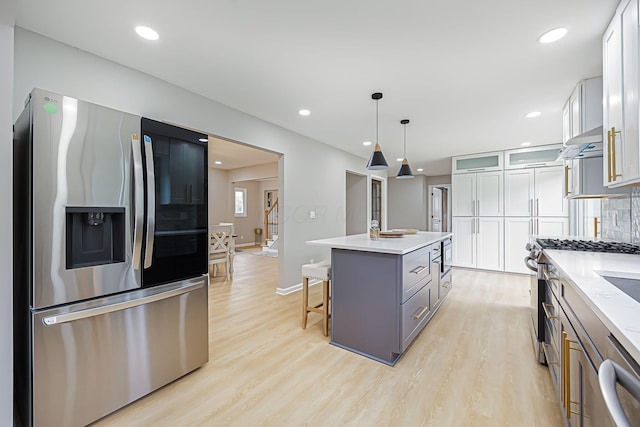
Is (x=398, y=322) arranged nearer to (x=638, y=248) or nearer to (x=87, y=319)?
(x=638, y=248)

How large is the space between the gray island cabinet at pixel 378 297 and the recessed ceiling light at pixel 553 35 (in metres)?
1.74

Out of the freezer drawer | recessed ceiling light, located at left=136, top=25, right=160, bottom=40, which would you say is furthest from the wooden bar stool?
recessed ceiling light, located at left=136, top=25, right=160, bottom=40

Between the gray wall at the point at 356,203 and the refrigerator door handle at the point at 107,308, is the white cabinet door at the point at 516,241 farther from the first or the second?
the refrigerator door handle at the point at 107,308

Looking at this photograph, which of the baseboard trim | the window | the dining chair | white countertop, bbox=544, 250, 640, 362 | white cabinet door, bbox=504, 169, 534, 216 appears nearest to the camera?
white countertop, bbox=544, 250, 640, 362

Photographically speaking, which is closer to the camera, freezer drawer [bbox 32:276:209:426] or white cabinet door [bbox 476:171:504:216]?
freezer drawer [bbox 32:276:209:426]

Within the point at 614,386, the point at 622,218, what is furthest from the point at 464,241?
the point at 614,386

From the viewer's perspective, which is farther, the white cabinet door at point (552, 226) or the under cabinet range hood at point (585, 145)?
the white cabinet door at point (552, 226)

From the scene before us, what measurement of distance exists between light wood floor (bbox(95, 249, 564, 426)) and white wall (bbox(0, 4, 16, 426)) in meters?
0.61

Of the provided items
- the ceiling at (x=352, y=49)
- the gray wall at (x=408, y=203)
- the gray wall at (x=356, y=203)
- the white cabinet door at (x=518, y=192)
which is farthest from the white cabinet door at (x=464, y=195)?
the gray wall at (x=408, y=203)

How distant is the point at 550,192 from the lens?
499 centimetres

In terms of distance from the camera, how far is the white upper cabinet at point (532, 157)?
16.2 feet

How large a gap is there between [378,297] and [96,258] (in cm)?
193

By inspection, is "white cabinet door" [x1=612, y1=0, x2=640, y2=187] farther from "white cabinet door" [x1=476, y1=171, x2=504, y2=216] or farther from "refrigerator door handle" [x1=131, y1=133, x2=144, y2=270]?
"white cabinet door" [x1=476, y1=171, x2=504, y2=216]

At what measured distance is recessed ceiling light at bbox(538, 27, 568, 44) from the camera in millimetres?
1891
